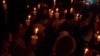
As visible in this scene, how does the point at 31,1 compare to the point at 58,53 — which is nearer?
the point at 58,53

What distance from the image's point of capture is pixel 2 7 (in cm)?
932

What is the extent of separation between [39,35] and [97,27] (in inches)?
62.8

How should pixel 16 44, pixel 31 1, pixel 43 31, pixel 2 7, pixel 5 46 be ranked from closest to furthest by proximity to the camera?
pixel 5 46, pixel 16 44, pixel 43 31, pixel 2 7, pixel 31 1

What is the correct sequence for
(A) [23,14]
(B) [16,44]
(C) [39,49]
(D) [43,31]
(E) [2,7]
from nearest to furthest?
(B) [16,44] < (C) [39,49] < (D) [43,31] < (E) [2,7] < (A) [23,14]

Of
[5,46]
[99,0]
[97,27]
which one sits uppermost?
[5,46]

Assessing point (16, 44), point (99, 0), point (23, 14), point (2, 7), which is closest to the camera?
point (16, 44)

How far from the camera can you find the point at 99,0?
15719 mm

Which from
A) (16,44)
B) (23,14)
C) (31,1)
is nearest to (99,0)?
(31,1)

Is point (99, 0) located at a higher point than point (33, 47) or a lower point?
lower

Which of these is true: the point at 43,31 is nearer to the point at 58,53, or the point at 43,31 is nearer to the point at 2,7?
the point at 58,53

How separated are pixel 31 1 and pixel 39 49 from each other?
678cm

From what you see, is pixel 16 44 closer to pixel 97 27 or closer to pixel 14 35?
pixel 14 35

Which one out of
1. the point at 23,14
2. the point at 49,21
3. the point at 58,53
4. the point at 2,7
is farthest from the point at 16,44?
the point at 23,14

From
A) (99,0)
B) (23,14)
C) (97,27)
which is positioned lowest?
(99,0)
